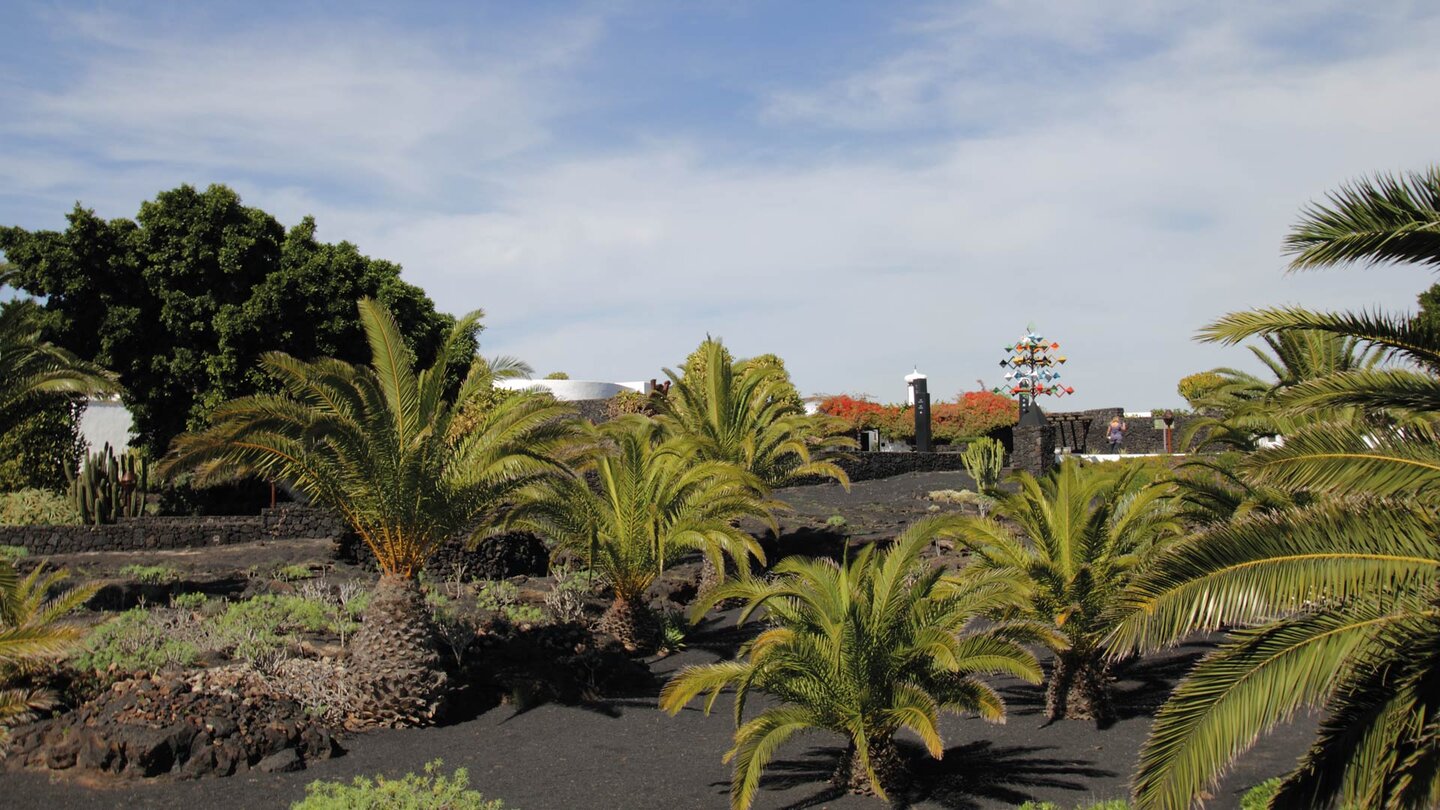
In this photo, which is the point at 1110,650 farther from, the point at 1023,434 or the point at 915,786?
the point at 1023,434

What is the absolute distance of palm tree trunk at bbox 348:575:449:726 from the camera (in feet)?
36.7

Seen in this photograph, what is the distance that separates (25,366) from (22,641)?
727cm

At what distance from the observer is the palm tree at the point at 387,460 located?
11102 millimetres

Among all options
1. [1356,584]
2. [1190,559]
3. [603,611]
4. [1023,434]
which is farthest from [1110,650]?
[1023,434]

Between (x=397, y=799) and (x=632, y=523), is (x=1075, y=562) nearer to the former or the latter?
(x=632, y=523)

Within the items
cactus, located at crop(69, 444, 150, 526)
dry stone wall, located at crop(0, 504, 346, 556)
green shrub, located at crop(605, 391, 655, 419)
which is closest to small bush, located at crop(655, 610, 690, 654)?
→ dry stone wall, located at crop(0, 504, 346, 556)

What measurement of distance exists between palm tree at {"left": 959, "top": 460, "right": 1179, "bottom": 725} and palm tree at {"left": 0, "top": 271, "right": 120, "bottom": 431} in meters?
11.6

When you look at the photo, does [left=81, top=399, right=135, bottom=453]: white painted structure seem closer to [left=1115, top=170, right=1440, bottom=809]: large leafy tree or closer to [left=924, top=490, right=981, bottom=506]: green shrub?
[left=924, top=490, right=981, bottom=506]: green shrub

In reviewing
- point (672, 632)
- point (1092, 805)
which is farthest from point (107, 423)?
point (1092, 805)

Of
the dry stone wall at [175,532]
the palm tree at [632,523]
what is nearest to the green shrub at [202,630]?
the palm tree at [632,523]

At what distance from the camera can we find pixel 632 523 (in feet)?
47.0

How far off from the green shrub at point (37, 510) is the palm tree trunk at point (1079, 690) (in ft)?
58.2

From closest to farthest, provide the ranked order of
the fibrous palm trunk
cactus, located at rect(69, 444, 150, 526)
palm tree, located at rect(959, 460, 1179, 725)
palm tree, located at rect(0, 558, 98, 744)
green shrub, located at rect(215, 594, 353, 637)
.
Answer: the fibrous palm trunk → palm tree, located at rect(0, 558, 98, 744) → palm tree, located at rect(959, 460, 1179, 725) → green shrub, located at rect(215, 594, 353, 637) → cactus, located at rect(69, 444, 150, 526)

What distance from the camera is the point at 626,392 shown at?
2869cm
